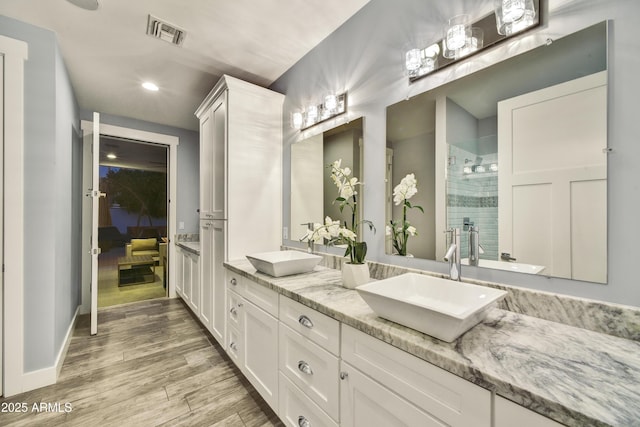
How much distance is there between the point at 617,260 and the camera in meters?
0.83

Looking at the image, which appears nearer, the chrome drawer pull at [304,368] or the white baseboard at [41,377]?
the chrome drawer pull at [304,368]

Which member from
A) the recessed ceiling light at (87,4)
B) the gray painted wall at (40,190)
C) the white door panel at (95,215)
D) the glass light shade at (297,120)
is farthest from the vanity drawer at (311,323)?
the white door panel at (95,215)

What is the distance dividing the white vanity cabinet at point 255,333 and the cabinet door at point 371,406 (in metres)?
0.55

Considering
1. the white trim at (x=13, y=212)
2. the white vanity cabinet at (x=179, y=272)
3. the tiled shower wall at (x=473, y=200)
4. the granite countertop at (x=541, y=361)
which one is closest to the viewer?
the granite countertop at (x=541, y=361)

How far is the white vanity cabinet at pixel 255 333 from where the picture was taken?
57.4 inches

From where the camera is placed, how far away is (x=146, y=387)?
1861mm

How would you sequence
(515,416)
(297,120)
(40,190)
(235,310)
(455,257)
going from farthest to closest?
(297,120) < (235,310) < (40,190) < (455,257) < (515,416)

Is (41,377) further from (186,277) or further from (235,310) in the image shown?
(186,277)

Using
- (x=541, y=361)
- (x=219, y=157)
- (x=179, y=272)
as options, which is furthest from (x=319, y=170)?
(x=179, y=272)

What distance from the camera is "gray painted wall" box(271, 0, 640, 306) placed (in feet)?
2.68

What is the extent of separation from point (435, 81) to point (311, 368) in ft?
4.97

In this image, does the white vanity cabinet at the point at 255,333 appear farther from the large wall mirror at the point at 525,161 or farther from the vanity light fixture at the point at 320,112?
the vanity light fixture at the point at 320,112

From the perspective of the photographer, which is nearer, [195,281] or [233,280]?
[233,280]

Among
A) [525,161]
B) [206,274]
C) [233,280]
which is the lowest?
[206,274]
